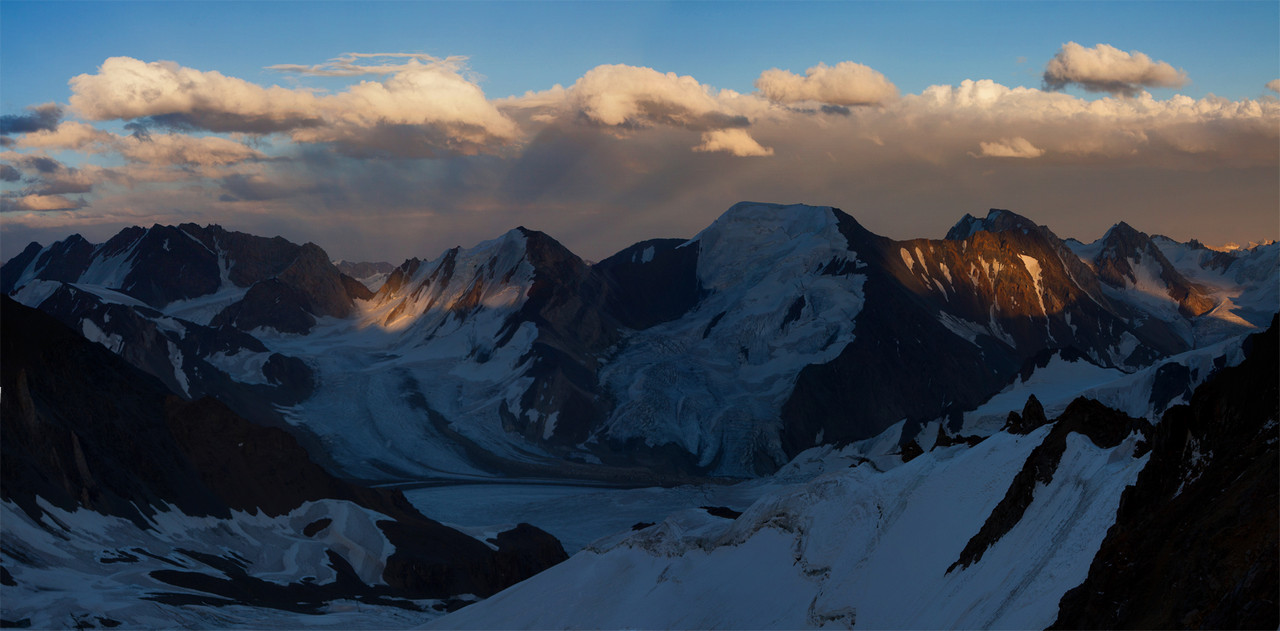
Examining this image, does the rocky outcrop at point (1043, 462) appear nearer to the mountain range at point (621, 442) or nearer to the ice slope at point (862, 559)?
the mountain range at point (621, 442)

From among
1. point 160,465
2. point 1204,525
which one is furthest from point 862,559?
point 160,465

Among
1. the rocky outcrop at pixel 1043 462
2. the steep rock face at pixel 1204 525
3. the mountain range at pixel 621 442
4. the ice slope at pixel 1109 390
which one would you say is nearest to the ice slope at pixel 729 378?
the mountain range at pixel 621 442

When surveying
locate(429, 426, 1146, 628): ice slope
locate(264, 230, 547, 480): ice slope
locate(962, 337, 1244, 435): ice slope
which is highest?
locate(429, 426, 1146, 628): ice slope

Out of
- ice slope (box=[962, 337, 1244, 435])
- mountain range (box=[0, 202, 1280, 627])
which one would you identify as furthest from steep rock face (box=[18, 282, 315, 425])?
ice slope (box=[962, 337, 1244, 435])

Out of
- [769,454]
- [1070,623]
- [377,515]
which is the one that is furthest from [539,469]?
[1070,623]

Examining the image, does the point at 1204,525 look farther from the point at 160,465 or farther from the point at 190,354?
the point at 190,354

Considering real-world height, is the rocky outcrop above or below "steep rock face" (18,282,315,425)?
above

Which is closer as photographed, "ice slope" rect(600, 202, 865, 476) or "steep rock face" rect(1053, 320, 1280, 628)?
"steep rock face" rect(1053, 320, 1280, 628)

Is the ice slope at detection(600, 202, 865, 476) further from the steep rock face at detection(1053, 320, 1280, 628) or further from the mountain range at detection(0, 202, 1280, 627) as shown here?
the steep rock face at detection(1053, 320, 1280, 628)
